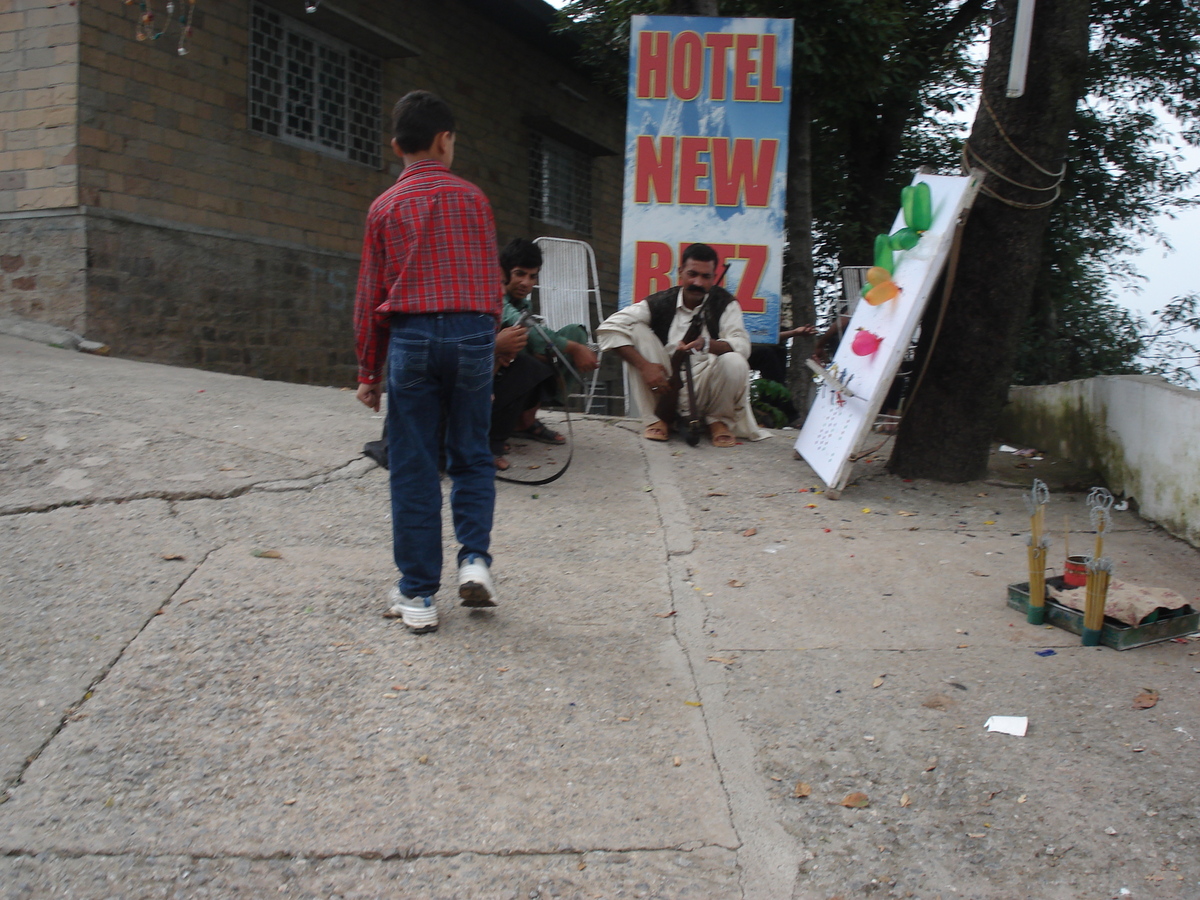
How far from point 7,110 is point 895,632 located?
731 cm

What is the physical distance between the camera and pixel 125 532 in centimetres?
354

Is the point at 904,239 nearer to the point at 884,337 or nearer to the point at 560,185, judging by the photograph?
the point at 884,337

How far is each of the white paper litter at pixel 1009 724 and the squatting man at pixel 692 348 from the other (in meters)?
3.16

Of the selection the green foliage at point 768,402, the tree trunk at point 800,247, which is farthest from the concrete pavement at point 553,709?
the tree trunk at point 800,247

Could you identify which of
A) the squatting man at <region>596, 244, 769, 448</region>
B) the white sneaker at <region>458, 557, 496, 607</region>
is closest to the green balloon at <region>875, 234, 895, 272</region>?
the squatting man at <region>596, 244, 769, 448</region>

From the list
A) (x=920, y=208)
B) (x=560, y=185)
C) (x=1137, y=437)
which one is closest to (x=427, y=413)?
(x=920, y=208)

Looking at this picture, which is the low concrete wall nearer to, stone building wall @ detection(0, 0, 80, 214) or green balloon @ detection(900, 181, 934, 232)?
green balloon @ detection(900, 181, 934, 232)

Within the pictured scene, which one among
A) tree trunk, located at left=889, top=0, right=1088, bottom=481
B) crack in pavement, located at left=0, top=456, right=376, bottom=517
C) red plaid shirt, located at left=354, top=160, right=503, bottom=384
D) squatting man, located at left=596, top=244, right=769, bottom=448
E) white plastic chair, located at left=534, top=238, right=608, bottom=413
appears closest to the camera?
red plaid shirt, located at left=354, top=160, right=503, bottom=384

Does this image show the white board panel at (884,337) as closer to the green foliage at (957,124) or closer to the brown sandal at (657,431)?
the brown sandal at (657,431)

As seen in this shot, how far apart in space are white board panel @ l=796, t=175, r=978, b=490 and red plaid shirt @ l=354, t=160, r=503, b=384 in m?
2.24

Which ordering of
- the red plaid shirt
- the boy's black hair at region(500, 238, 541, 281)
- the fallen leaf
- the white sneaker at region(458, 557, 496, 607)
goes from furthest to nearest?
the boy's black hair at region(500, 238, 541, 281) < the white sneaker at region(458, 557, 496, 607) < the red plaid shirt < the fallen leaf

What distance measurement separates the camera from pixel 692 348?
5527mm

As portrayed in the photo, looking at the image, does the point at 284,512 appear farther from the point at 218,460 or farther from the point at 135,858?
the point at 135,858

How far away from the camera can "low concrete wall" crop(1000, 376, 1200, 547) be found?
4074 mm
